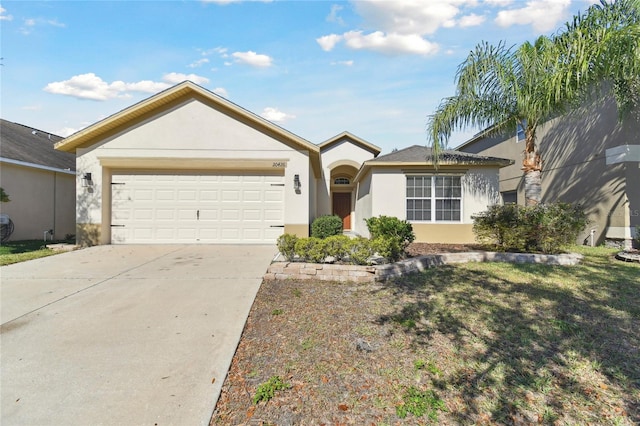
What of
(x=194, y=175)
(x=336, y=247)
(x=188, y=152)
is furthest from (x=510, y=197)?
(x=188, y=152)

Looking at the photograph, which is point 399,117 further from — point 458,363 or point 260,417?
point 260,417

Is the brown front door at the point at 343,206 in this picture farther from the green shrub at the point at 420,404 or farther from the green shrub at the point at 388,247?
the green shrub at the point at 420,404

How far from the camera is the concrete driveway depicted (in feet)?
8.23

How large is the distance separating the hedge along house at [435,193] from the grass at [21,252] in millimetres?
10440

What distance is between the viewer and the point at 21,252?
906cm

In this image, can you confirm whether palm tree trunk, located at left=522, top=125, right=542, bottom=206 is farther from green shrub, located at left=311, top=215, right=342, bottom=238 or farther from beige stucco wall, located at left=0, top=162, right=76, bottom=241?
beige stucco wall, located at left=0, top=162, right=76, bottom=241

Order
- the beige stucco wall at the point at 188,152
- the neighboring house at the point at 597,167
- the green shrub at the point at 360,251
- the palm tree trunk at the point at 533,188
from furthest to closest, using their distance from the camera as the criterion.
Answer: the beige stucco wall at the point at 188,152
the neighboring house at the point at 597,167
the palm tree trunk at the point at 533,188
the green shrub at the point at 360,251

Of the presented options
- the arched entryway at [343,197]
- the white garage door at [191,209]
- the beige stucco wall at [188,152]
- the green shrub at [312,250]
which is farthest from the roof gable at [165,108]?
the arched entryway at [343,197]

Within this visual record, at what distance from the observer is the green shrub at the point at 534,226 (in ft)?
→ 26.4

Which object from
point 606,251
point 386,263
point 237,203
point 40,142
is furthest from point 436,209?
point 40,142

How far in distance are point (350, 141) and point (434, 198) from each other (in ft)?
32.4

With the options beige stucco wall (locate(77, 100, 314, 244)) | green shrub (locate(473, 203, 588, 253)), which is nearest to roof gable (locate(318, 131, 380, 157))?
beige stucco wall (locate(77, 100, 314, 244))

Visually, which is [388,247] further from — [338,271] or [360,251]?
[338,271]

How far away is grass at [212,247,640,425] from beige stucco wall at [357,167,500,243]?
6.00 m
